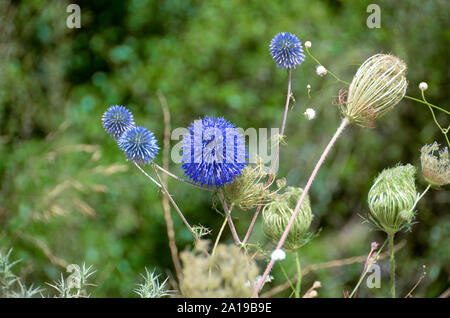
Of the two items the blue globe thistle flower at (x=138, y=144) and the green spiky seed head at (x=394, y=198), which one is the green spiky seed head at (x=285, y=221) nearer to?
the green spiky seed head at (x=394, y=198)

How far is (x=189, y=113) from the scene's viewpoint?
3312 millimetres

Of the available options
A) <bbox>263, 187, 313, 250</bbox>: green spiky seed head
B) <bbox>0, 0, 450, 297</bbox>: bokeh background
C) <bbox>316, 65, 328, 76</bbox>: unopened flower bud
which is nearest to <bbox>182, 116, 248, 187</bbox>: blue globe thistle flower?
<bbox>263, 187, 313, 250</bbox>: green spiky seed head

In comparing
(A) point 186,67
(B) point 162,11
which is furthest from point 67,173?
(B) point 162,11

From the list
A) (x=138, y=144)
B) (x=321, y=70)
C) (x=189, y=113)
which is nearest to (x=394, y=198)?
(x=321, y=70)

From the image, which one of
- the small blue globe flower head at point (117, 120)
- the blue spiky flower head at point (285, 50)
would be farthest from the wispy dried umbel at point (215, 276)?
the blue spiky flower head at point (285, 50)

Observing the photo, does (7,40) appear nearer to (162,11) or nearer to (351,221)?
(162,11)

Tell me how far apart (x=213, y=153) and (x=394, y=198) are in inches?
16.7

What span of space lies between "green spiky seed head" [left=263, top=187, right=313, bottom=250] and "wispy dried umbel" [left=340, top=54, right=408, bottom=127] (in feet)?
0.77

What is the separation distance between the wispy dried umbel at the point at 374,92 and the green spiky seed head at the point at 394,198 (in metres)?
0.14

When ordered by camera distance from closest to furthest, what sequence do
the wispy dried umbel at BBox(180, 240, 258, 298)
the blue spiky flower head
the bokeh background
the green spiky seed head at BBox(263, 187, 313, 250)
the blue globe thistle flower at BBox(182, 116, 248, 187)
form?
the wispy dried umbel at BBox(180, 240, 258, 298) → the blue globe thistle flower at BBox(182, 116, 248, 187) → the green spiky seed head at BBox(263, 187, 313, 250) → the blue spiky flower head → the bokeh background

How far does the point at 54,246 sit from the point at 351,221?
1.86 meters

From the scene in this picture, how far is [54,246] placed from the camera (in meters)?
2.74

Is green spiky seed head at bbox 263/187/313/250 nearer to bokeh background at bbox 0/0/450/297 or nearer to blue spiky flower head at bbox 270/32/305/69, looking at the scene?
blue spiky flower head at bbox 270/32/305/69

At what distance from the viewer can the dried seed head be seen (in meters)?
1.08
